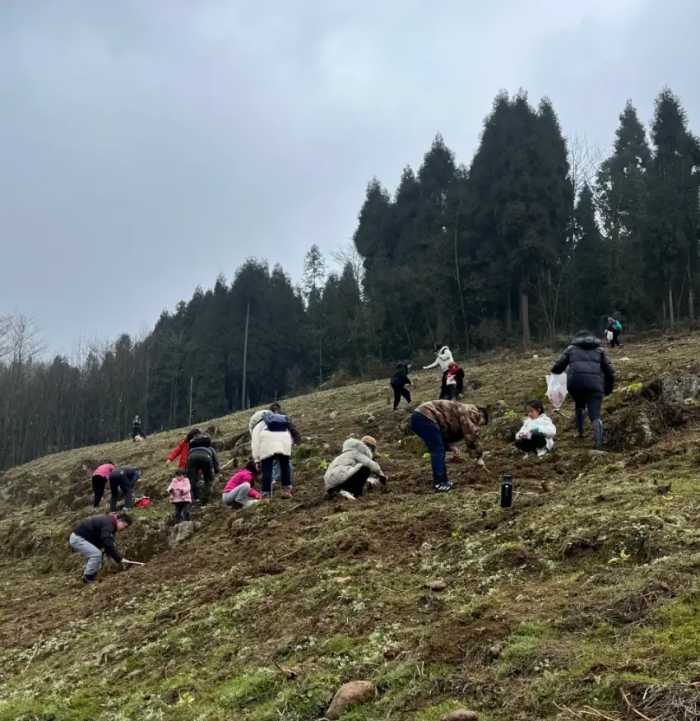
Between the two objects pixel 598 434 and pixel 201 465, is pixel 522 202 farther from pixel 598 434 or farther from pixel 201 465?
pixel 598 434

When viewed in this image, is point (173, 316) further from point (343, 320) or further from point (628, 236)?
point (628, 236)

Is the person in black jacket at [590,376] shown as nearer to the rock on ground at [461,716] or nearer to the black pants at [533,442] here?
the black pants at [533,442]

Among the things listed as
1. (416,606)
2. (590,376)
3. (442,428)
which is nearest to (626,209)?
(590,376)

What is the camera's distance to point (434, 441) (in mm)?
9805

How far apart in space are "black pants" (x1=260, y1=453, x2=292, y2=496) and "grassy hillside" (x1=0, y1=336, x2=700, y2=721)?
477 millimetres

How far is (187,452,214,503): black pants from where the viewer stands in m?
13.6

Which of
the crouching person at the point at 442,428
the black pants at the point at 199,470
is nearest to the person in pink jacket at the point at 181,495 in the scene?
the black pants at the point at 199,470

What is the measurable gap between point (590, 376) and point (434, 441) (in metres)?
2.67

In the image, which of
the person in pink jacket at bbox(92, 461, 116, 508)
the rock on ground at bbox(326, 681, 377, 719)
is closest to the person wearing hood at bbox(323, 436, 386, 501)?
the rock on ground at bbox(326, 681, 377, 719)

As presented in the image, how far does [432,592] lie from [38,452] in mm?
72632

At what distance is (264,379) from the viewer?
64.4m

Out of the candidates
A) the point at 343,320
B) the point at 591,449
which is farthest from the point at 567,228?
the point at 591,449

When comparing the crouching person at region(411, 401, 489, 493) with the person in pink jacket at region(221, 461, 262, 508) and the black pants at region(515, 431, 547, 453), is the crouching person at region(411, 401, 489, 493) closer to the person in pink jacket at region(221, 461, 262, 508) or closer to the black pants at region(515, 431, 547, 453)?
the black pants at region(515, 431, 547, 453)

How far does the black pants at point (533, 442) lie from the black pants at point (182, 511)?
5.91 meters
